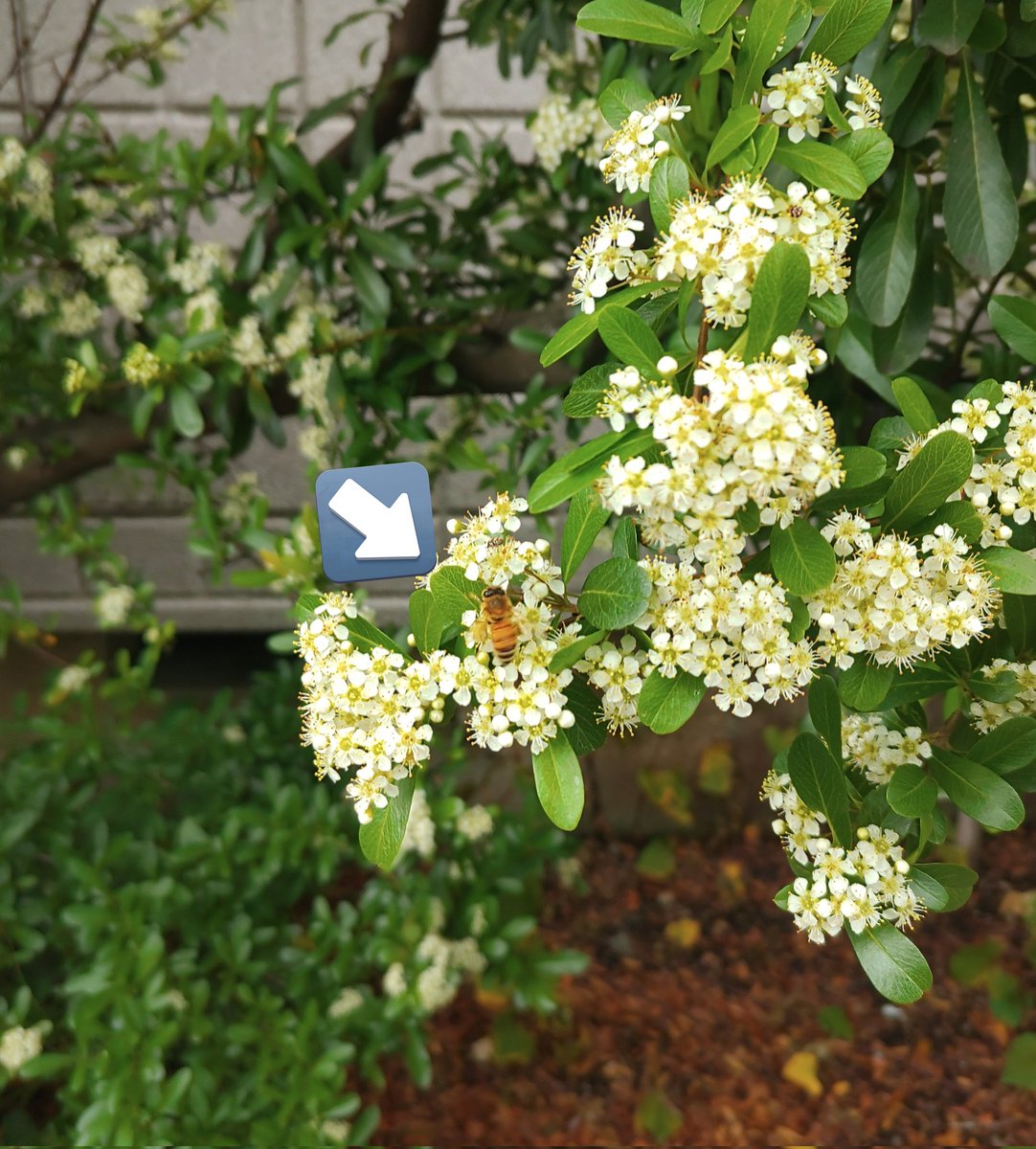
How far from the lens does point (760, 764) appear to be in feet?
7.33

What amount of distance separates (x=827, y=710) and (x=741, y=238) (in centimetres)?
29

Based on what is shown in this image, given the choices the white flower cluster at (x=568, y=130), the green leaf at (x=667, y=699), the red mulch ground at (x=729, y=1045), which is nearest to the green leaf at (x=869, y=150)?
the green leaf at (x=667, y=699)

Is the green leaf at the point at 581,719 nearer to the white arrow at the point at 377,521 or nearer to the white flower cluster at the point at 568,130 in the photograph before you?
the white arrow at the point at 377,521

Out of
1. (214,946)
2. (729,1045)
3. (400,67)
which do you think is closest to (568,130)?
(400,67)

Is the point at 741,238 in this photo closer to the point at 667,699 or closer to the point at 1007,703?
the point at 667,699

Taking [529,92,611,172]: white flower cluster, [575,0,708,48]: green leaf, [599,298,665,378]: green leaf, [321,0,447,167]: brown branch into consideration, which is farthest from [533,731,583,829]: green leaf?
[321,0,447,167]: brown branch

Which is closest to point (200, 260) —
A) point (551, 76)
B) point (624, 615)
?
point (551, 76)

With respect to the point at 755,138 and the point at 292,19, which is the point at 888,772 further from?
→ the point at 292,19

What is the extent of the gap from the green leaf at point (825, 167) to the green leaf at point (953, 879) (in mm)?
424

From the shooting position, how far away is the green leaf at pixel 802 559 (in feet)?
1.75

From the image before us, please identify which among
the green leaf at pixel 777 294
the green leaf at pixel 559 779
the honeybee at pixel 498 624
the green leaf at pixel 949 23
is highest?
the green leaf at pixel 949 23

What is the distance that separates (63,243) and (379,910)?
1084mm

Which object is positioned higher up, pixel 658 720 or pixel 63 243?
pixel 658 720

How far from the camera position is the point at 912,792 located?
63 centimetres
